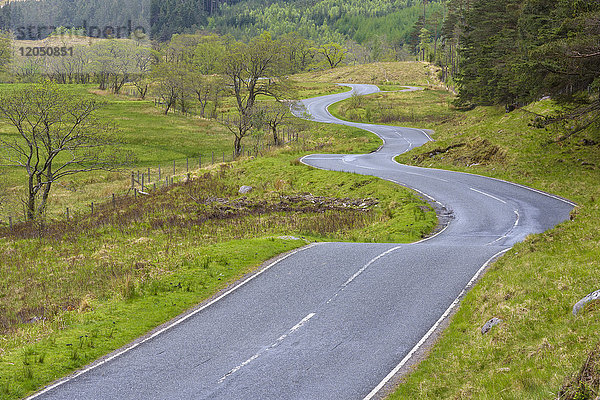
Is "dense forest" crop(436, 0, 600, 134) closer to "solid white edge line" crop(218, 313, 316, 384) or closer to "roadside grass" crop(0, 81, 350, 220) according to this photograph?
"solid white edge line" crop(218, 313, 316, 384)

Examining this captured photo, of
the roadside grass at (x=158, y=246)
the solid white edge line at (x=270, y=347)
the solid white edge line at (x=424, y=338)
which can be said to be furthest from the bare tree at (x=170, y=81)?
the solid white edge line at (x=270, y=347)

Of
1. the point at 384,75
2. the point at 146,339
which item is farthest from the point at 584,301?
the point at 384,75

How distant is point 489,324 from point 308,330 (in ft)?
14.4

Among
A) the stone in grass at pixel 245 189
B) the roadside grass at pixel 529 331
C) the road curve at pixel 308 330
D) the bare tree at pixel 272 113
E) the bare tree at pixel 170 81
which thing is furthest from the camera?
the bare tree at pixel 170 81

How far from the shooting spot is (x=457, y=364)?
34.3 ft

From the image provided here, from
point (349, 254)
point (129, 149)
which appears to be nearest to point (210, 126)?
point (129, 149)

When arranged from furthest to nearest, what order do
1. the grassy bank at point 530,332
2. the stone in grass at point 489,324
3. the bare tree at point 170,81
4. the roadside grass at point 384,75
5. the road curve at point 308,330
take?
the roadside grass at point 384,75 → the bare tree at point 170,81 → the stone in grass at point 489,324 → the road curve at point 308,330 → the grassy bank at point 530,332

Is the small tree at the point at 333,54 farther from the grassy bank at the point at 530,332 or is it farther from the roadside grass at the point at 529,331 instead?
the roadside grass at the point at 529,331

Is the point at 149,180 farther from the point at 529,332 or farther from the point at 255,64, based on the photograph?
the point at 529,332

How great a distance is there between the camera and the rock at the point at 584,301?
10.3m

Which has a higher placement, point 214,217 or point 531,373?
point 531,373

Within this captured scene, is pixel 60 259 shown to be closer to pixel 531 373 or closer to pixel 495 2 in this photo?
pixel 531 373

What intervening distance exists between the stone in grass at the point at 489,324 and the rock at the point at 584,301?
1.65 meters

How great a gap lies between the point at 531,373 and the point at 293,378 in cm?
465
